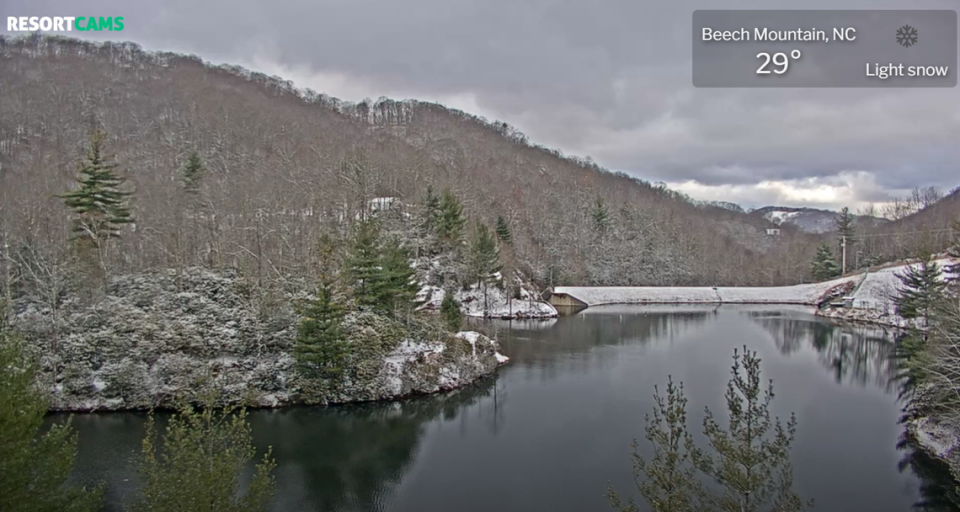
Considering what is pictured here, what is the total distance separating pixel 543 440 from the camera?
1953cm

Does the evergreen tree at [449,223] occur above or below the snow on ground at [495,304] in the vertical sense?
above

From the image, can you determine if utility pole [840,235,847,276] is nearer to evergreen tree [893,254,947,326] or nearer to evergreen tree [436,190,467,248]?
evergreen tree [893,254,947,326]

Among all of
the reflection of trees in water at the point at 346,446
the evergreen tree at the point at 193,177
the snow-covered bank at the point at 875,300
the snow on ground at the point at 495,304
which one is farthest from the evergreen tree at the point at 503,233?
the snow-covered bank at the point at 875,300

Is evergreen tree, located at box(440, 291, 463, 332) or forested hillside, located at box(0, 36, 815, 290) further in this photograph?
forested hillside, located at box(0, 36, 815, 290)

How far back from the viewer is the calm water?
15109 millimetres

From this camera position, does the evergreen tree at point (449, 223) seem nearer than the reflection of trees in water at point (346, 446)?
No

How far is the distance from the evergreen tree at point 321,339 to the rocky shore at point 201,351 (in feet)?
2.07

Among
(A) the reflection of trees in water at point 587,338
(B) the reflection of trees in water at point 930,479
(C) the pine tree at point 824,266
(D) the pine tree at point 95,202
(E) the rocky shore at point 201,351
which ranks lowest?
(B) the reflection of trees in water at point 930,479

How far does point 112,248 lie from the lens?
1220 inches

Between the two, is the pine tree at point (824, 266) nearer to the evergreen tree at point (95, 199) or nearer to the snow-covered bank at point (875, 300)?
the snow-covered bank at point (875, 300)

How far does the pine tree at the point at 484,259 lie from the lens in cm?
4928

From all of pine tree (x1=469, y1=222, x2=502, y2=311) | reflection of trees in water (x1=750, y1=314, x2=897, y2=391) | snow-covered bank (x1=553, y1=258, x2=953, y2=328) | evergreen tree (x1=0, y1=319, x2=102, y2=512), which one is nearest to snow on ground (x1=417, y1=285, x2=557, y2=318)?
pine tree (x1=469, y1=222, x2=502, y2=311)

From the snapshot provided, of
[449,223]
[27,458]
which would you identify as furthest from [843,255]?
[27,458]

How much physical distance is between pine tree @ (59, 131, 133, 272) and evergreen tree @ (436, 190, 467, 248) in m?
27.8
